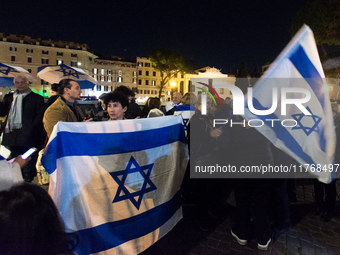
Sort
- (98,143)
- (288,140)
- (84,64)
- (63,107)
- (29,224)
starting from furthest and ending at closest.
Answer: (84,64) < (63,107) < (288,140) < (98,143) < (29,224)

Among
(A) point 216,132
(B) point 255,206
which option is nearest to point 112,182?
(A) point 216,132

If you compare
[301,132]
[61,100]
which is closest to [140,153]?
[61,100]

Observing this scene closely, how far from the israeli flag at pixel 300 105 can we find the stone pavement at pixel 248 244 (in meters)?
0.98

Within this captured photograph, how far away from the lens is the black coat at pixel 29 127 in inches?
181

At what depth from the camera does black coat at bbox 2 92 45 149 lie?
4586mm

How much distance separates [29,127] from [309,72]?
505 cm

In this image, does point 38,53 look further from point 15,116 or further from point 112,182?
point 112,182

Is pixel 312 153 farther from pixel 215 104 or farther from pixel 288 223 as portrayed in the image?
pixel 215 104

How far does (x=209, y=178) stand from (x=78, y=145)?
2.06 m

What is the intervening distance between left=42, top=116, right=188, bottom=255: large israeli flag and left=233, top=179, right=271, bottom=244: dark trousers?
99 cm

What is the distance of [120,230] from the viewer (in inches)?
101

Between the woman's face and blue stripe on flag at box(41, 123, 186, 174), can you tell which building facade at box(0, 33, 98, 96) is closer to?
the woman's face

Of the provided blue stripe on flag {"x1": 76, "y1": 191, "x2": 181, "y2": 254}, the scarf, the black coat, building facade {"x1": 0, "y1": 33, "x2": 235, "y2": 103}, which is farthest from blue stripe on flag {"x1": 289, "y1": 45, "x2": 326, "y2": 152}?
building facade {"x1": 0, "y1": 33, "x2": 235, "y2": 103}

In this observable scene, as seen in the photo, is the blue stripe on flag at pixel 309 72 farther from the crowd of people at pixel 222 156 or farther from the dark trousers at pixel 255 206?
the dark trousers at pixel 255 206
